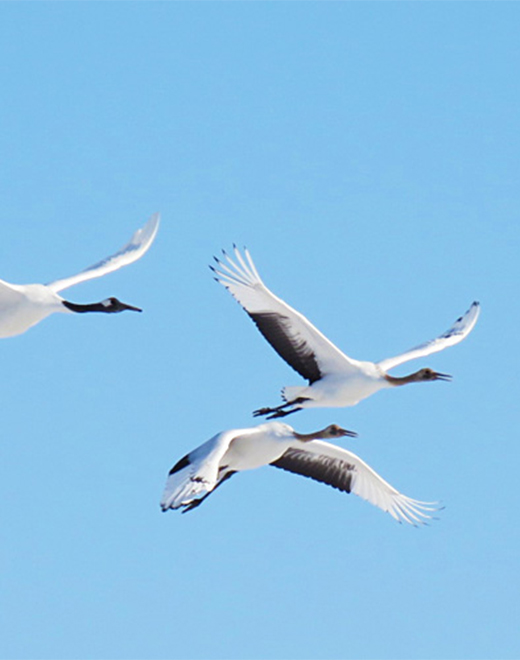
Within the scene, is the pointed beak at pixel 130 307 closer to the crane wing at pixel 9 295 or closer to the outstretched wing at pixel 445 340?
the crane wing at pixel 9 295

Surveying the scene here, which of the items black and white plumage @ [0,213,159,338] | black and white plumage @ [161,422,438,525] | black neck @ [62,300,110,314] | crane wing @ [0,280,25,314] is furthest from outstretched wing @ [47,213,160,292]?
black and white plumage @ [161,422,438,525]

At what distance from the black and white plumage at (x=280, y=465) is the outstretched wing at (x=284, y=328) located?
0.99 metres

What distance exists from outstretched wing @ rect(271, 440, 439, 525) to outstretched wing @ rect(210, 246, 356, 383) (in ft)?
4.43

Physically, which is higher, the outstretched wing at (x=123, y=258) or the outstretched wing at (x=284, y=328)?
the outstretched wing at (x=123, y=258)

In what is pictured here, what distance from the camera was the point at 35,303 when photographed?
23078 mm

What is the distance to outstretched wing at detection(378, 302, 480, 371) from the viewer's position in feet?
78.7

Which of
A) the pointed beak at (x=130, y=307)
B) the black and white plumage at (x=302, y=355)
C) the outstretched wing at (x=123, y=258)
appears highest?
the outstretched wing at (x=123, y=258)

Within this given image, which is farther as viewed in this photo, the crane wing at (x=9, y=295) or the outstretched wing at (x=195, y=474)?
the crane wing at (x=9, y=295)

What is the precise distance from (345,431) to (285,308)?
99.1 inches

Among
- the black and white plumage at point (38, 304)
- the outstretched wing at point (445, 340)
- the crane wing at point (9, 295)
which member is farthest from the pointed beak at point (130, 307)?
the outstretched wing at point (445, 340)

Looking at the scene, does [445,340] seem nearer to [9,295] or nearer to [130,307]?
[130,307]

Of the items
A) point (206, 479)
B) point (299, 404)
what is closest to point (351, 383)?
point (299, 404)

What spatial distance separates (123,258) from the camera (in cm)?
2528

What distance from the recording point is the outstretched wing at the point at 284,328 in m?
21.9
